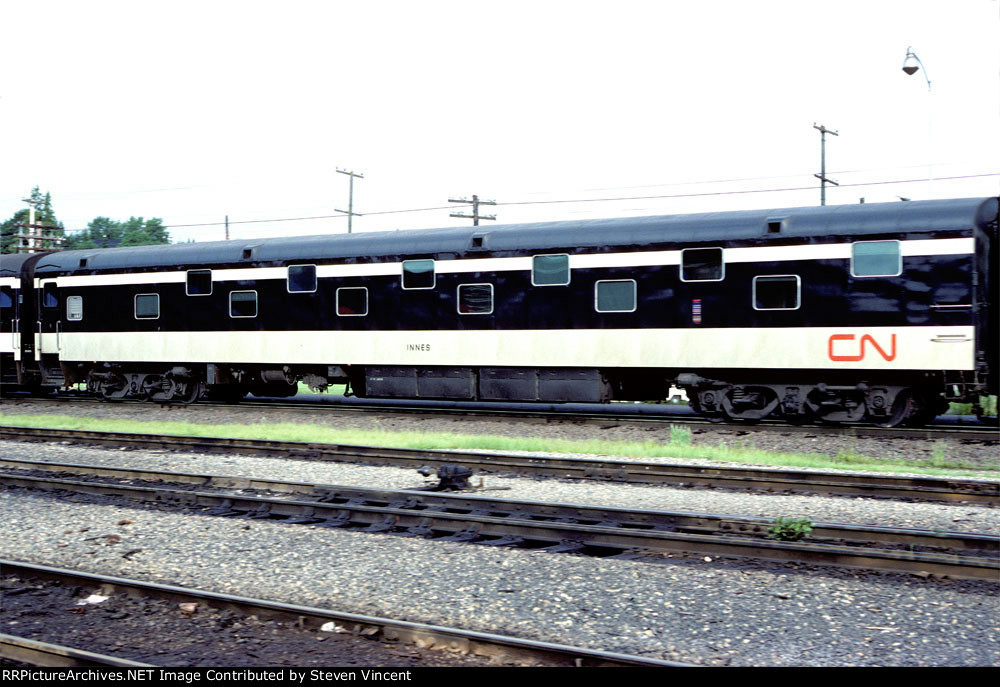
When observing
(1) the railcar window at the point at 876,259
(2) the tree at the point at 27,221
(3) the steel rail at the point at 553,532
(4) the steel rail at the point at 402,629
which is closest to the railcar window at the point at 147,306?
(3) the steel rail at the point at 553,532

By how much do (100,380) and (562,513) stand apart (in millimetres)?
16819

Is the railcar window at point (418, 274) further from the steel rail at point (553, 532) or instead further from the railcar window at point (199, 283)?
the steel rail at point (553, 532)

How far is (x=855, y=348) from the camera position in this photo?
47.2ft

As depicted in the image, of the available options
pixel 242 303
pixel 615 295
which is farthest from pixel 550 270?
pixel 242 303

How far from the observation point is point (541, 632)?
18.8 ft

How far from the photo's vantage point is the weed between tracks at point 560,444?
40.0ft

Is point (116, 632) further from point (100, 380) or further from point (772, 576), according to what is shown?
point (100, 380)

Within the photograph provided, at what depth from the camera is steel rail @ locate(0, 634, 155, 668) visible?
4961 millimetres

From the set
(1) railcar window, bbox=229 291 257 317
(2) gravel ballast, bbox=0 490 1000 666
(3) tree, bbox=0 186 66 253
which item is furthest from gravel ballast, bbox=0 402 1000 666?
(3) tree, bbox=0 186 66 253

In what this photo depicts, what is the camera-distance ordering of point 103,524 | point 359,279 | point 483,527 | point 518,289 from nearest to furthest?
point 483,527 < point 103,524 < point 518,289 < point 359,279

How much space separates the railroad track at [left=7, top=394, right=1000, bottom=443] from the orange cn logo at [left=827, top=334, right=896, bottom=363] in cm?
112

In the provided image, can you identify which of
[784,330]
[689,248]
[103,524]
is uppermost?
[689,248]

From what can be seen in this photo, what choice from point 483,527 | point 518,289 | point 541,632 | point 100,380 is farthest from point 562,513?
point 100,380
